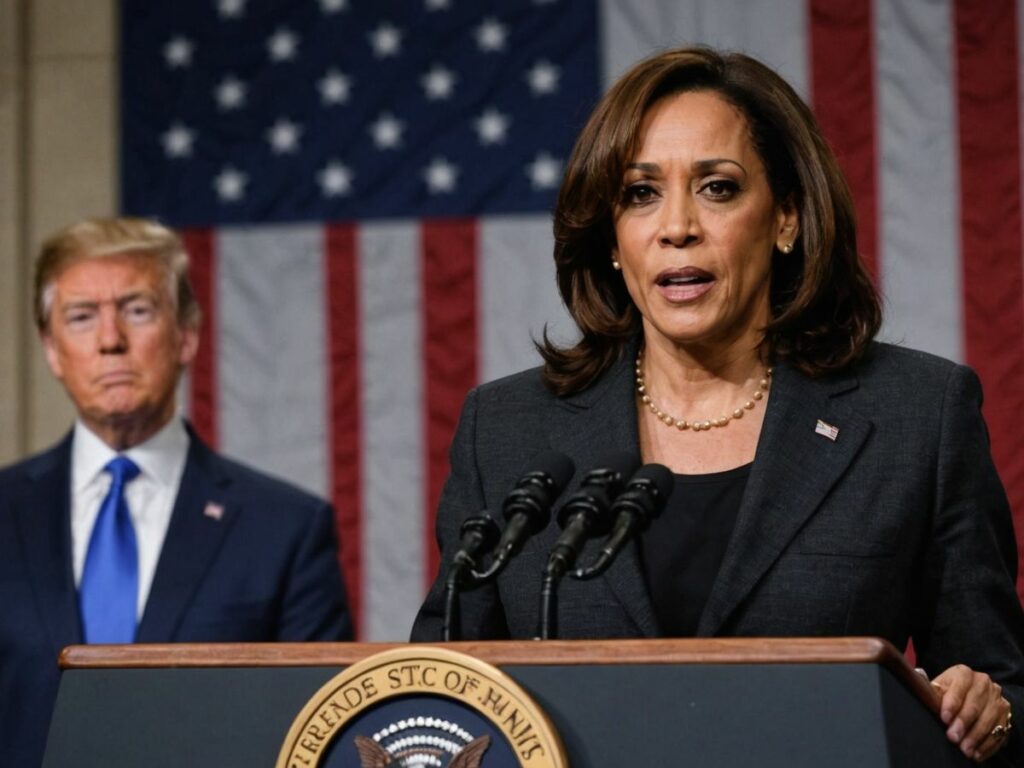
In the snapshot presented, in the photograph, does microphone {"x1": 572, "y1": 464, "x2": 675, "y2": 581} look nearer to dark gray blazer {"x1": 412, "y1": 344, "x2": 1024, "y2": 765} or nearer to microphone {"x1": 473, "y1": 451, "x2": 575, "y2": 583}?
microphone {"x1": 473, "y1": 451, "x2": 575, "y2": 583}

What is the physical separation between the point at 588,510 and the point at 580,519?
0.02 metres

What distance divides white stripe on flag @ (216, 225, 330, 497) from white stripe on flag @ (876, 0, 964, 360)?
1.74 m

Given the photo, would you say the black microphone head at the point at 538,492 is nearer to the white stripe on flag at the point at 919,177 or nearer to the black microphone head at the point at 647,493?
the black microphone head at the point at 647,493

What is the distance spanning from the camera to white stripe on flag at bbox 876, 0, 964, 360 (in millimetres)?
4977

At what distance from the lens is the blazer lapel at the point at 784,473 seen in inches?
89.0

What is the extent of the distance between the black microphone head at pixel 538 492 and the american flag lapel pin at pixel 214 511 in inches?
78.2

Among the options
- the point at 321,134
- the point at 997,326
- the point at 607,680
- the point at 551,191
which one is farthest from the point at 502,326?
the point at 607,680

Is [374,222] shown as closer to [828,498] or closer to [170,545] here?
[170,545]

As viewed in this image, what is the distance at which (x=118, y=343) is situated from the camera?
395 cm

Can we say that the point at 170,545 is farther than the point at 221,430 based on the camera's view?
No

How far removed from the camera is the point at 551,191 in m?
5.31

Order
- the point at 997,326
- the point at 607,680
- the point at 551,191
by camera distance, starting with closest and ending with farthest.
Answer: the point at 607,680 → the point at 997,326 → the point at 551,191

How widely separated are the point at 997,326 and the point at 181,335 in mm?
2267

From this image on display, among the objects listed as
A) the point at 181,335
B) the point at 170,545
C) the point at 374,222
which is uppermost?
the point at 374,222
